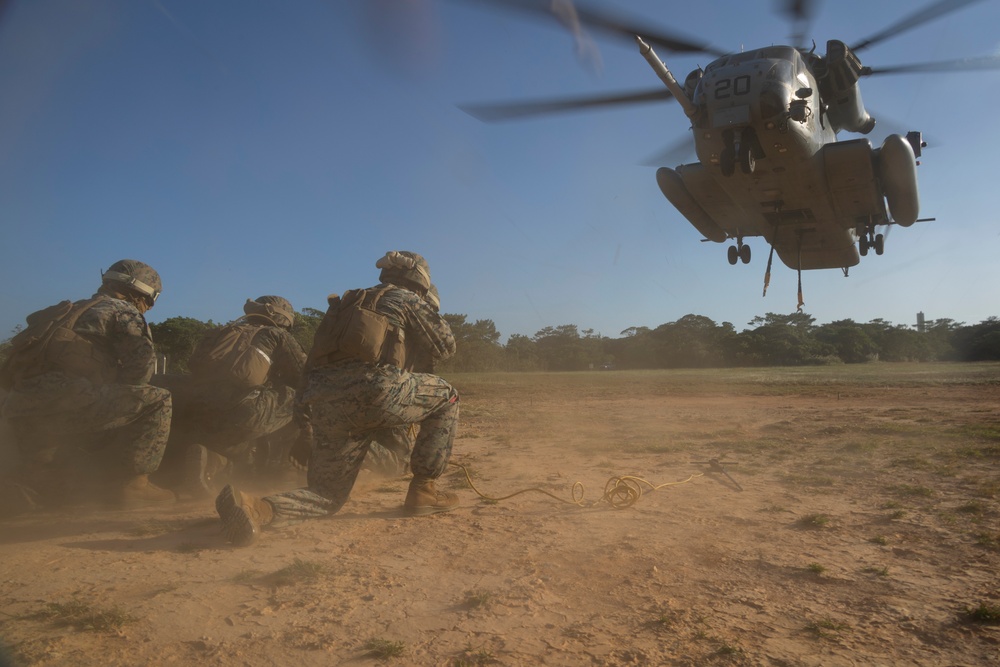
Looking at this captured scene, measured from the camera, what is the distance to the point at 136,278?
4.98 meters

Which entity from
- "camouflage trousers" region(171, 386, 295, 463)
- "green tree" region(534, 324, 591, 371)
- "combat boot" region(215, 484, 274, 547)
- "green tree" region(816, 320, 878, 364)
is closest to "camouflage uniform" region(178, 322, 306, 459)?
"camouflage trousers" region(171, 386, 295, 463)

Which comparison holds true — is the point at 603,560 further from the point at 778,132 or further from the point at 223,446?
the point at 778,132

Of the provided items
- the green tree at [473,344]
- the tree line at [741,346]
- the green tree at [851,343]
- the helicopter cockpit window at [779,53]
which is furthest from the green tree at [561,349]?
the helicopter cockpit window at [779,53]

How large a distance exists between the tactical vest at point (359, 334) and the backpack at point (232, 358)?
910 mm

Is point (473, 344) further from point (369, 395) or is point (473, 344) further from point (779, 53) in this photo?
point (369, 395)

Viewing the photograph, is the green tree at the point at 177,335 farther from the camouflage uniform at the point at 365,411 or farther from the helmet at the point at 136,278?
the camouflage uniform at the point at 365,411

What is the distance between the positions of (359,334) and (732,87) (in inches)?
257

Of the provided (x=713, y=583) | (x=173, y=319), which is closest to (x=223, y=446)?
(x=713, y=583)

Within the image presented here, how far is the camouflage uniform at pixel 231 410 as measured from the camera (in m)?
5.09

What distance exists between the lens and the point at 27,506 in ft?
14.4

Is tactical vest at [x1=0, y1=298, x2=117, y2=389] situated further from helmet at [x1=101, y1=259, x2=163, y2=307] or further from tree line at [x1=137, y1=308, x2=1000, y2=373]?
tree line at [x1=137, y1=308, x2=1000, y2=373]

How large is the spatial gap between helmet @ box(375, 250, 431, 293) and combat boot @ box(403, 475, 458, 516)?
1.41m

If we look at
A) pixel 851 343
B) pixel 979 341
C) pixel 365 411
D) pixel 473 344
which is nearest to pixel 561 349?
pixel 473 344

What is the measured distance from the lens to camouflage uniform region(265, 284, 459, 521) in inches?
163
